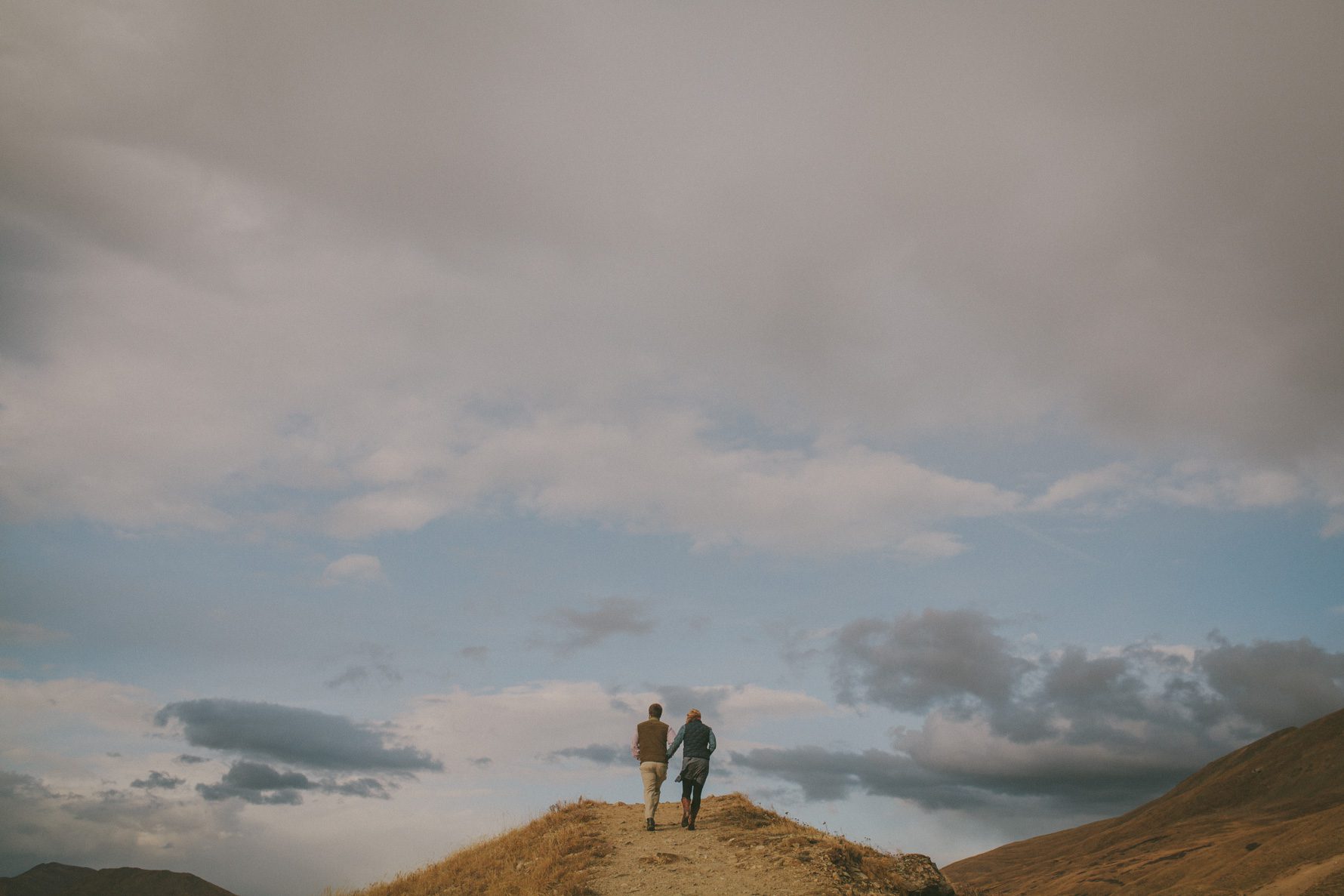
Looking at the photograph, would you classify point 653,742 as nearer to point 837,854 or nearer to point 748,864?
point 748,864

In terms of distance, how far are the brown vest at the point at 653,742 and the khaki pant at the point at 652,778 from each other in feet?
0.52

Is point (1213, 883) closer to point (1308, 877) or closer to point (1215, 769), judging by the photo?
point (1308, 877)

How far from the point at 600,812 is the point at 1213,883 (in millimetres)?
88317

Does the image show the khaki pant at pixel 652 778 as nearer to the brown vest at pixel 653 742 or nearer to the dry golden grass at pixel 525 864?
the brown vest at pixel 653 742

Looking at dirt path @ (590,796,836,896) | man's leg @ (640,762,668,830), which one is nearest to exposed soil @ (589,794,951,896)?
dirt path @ (590,796,836,896)

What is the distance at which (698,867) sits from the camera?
18.0 meters

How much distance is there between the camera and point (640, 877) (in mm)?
17578

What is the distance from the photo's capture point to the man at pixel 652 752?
19.9 m

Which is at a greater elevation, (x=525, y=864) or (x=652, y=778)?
(x=652, y=778)

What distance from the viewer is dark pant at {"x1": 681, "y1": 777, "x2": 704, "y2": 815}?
20130mm

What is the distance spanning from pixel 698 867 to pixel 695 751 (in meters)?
2.65

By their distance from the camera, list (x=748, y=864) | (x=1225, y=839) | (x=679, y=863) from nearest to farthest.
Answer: (x=748, y=864) < (x=679, y=863) < (x=1225, y=839)

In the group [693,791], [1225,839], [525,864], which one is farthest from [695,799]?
[1225,839]

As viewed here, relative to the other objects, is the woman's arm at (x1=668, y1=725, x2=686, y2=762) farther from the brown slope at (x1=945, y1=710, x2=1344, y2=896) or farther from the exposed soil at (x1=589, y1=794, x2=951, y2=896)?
the brown slope at (x1=945, y1=710, x2=1344, y2=896)
